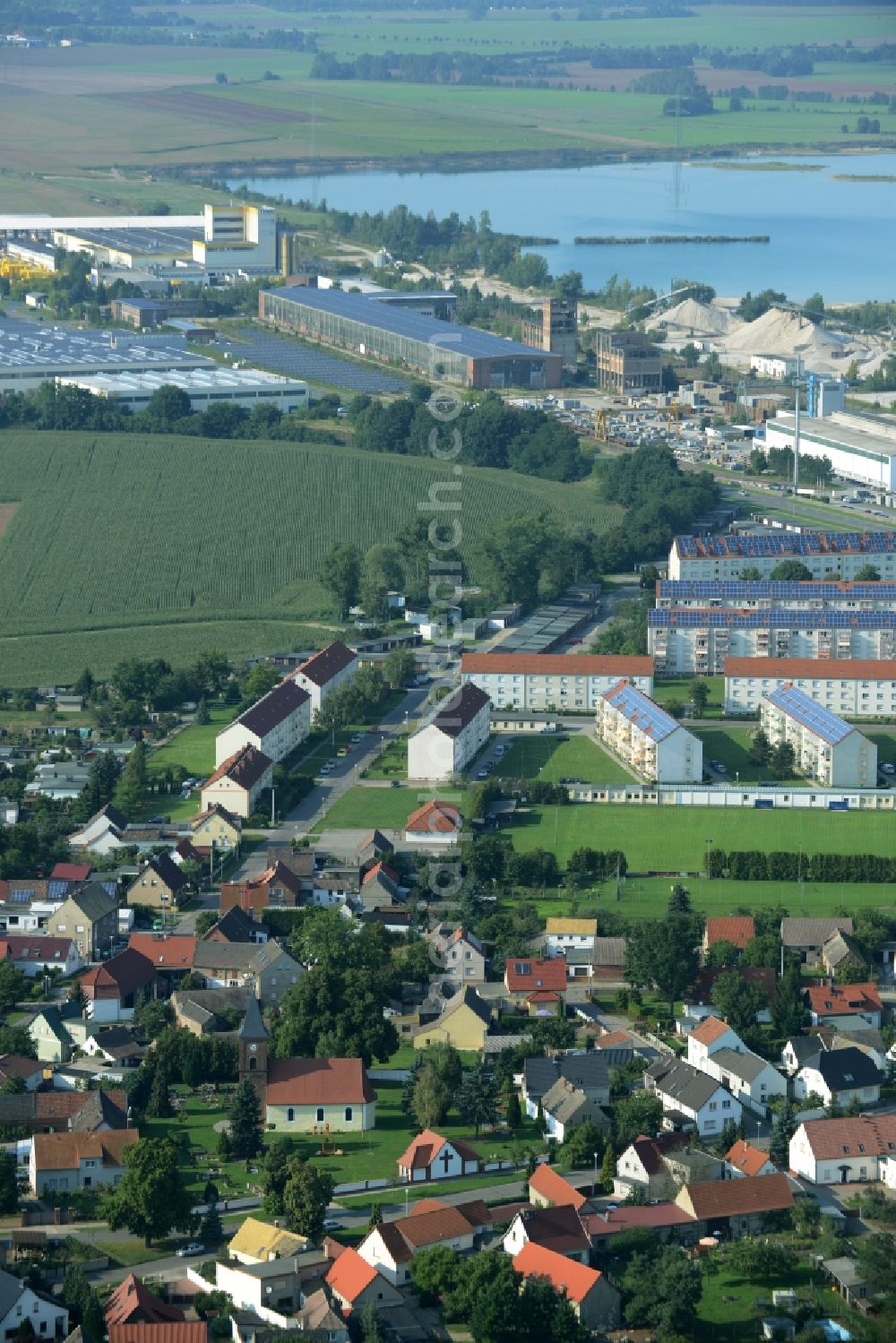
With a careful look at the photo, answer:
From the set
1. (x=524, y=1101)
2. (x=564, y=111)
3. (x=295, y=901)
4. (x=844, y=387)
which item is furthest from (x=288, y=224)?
(x=524, y=1101)

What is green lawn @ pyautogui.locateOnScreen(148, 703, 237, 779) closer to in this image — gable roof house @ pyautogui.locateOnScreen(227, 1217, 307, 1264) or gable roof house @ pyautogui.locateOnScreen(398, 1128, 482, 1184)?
gable roof house @ pyautogui.locateOnScreen(398, 1128, 482, 1184)

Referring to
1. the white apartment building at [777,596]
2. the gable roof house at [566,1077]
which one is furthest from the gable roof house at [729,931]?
the white apartment building at [777,596]

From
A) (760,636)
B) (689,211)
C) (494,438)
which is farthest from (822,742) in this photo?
(689,211)

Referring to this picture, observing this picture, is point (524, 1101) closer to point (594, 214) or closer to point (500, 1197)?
point (500, 1197)

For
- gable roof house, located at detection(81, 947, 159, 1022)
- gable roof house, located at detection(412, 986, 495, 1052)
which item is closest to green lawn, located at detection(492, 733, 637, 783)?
gable roof house, located at detection(81, 947, 159, 1022)

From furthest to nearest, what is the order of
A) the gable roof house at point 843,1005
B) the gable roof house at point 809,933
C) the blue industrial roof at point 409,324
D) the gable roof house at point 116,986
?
the blue industrial roof at point 409,324 → the gable roof house at point 809,933 → the gable roof house at point 116,986 → the gable roof house at point 843,1005

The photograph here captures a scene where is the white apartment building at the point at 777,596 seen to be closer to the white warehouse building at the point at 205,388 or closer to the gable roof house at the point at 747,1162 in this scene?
the white warehouse building at the point at 205,388

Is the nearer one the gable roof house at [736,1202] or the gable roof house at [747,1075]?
the gable roof house at [736,1202]
